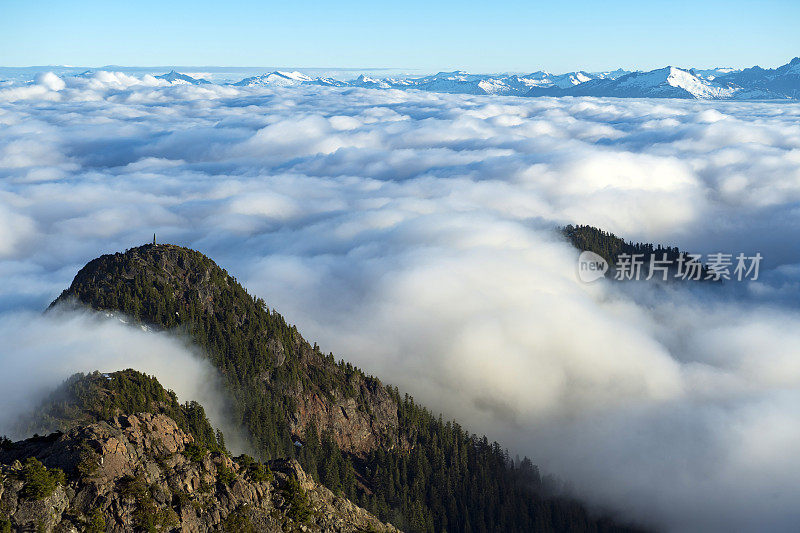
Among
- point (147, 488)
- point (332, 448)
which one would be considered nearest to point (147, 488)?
point (147, 488)

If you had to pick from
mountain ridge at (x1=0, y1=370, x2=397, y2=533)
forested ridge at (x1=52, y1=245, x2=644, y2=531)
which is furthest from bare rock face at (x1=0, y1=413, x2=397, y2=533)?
forested ridge at (x1=52, y1=245, x2=644, y2=531)

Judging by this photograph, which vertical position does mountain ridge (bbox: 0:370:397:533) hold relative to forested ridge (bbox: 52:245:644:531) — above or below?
above

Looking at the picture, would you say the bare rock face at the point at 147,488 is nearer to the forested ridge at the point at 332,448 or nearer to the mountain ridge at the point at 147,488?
the mountain ridge at the point at 147,488

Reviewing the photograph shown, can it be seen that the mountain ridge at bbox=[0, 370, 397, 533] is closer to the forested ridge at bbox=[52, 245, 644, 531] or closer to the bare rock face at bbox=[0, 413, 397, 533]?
the bare rock face at bbox=[0, 413, 397, 533]

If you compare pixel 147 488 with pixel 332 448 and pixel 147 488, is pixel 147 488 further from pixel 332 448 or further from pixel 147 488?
pixel 332 448

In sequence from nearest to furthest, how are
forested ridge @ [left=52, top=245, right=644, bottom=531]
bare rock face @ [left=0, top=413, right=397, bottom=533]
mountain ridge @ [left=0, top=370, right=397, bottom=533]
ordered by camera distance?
mountain ridge @ [left=0, top=370, right=397, bottom=533], bare rock face @ [left=0, top=413, right=397, bottom=533], forested ridge @ [left=52, top=245, right=644, bottom=531]

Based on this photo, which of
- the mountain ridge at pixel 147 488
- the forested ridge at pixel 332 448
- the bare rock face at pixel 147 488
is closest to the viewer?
the mountain ridge at pixel 147 488

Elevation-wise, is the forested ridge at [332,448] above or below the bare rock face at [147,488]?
below

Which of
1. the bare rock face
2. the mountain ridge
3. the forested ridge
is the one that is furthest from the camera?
the forested ridge

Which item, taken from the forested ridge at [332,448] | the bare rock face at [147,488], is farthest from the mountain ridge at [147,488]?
the forested ridge at [332,448]

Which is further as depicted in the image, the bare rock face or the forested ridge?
the forested ridge
